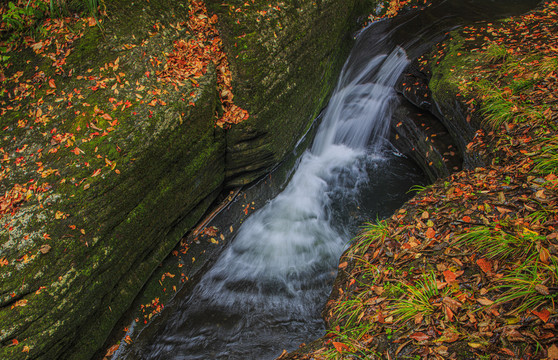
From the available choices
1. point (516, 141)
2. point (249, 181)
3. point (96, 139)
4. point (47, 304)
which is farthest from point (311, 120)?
point (47, 304)

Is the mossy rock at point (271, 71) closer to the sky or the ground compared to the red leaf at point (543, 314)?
closer to the sky

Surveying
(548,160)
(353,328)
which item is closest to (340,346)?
(353,328)

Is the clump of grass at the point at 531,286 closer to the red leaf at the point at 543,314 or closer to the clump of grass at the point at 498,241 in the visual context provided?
the red leaf at the point at 543,314

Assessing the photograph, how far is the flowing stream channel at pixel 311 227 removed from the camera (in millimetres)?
4367

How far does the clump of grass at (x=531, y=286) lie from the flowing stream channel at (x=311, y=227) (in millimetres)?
2570

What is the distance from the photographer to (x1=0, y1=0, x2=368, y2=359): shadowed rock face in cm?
325

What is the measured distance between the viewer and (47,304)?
10.5 ft

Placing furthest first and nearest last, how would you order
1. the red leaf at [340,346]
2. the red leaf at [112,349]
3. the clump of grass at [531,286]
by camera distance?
the red leaf at [112,349] → the red leaf at [340,346] → the clump of grass at [531,286]

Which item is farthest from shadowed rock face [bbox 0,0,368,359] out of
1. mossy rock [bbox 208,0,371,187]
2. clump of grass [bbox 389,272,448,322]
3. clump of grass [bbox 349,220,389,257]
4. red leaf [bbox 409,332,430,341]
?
red leaf [bbox 409,332,430,341]

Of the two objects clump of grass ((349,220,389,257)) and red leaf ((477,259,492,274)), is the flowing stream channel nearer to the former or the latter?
clump of grass ((349,220,389,257))

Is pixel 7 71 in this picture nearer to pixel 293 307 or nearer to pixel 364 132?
pixel 293 307

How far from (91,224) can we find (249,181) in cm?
269

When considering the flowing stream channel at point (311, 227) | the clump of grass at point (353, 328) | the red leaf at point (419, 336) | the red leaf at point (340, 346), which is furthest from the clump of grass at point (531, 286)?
the flowing stream channel at point (311, 227)

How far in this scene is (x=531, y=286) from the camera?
2.32 m
